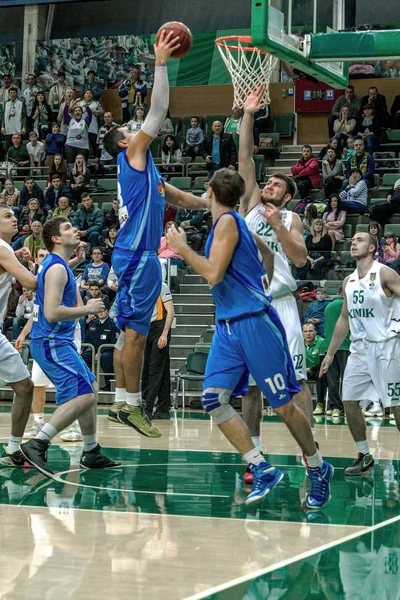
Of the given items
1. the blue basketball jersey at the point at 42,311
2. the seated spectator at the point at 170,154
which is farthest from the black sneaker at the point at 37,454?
the seated spectator at the point at 170,154

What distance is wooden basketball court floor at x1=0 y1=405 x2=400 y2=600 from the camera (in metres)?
4.08

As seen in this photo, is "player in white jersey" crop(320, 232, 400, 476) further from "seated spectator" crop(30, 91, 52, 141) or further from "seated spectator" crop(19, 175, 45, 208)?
"seated spectator" crop(30, 91, 52, 141)

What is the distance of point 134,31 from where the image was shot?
23.0 meters

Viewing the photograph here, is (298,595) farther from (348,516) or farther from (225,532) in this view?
(348,516)

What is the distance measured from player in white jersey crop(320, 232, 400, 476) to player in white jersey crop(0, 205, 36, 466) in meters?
2.31

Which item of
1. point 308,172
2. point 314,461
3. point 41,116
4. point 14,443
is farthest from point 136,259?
point 41,116

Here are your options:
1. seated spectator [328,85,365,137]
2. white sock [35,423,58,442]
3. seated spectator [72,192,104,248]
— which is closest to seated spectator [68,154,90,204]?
seated spectator [72,192,104,248]

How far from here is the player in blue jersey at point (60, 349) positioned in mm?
7004

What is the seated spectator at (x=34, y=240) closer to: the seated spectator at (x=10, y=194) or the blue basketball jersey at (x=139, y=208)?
the seated spectator at (x=10, y=194)

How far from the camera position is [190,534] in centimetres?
515

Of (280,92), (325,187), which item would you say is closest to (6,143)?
(280,92)

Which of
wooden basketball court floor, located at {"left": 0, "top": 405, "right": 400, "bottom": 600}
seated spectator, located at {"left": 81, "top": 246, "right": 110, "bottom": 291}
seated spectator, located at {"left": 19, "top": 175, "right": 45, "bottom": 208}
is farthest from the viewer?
seated spectator, located at {"left": 19, "top": 175, "right": 45, "bottom": 208}

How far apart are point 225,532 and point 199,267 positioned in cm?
146

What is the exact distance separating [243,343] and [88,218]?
12259 millimetres
